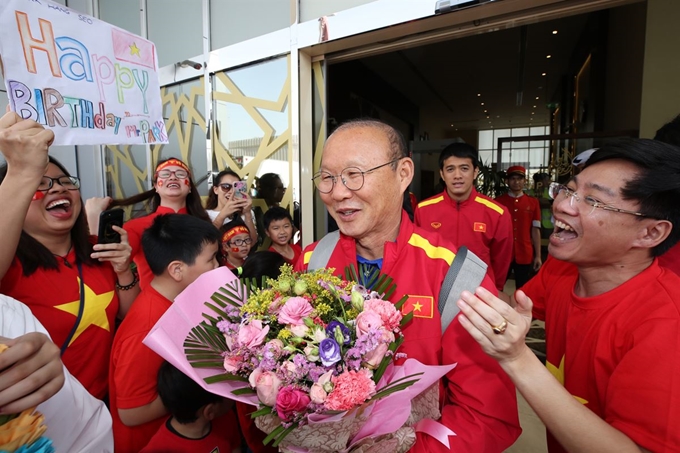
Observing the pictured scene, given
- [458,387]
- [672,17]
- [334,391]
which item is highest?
[672,17]

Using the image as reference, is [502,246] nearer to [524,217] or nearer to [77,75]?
[524,217]

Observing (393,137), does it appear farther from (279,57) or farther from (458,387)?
(279,57)

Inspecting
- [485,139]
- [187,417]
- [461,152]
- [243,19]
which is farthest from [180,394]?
[485,139]

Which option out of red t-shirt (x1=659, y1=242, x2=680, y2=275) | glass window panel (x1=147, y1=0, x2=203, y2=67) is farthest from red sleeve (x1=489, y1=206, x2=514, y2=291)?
glass window panel (x1=147, y1=0, x2=203, y2=67)

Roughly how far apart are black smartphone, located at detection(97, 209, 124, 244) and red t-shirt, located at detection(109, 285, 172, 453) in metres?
0.40

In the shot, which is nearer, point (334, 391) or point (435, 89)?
point (334, 391)

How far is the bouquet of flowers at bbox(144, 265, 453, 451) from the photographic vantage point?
75 cm

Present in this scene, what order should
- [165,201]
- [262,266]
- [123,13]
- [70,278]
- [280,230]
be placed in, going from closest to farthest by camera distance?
[70,278] < [262,266] < [165,201] < [280,230] < [123,13]

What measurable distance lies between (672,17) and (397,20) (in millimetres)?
2966

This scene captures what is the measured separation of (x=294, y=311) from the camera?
831 mm

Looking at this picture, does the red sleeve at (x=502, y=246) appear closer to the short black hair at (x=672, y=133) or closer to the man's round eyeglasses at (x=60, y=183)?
the short black hair at (x=672, y=133)

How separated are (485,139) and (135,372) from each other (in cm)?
1790

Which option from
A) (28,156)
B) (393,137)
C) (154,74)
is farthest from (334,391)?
(154,74)

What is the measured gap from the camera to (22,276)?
4.82 ft
